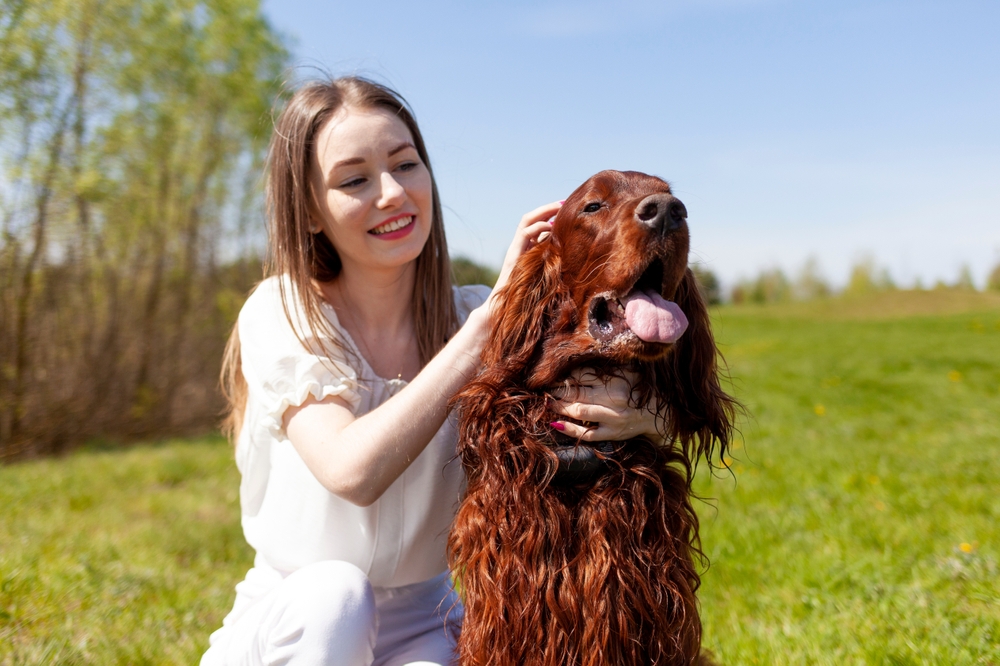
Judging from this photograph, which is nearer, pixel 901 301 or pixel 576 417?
pixel 576 417

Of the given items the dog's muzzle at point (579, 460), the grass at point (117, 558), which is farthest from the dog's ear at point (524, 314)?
the grass at point (117, 558)

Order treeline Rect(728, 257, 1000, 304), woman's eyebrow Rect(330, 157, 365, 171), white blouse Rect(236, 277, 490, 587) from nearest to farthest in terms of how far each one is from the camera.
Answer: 1. white blouse Rect(236, 277, 490, 587)
2. woman's eyebrow Rect(330, 157, 365, 171)
3. treeline Rect(728, 257, 1000, 304)

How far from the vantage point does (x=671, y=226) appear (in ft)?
5.66

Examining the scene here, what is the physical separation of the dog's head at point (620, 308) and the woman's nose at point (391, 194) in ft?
1.62

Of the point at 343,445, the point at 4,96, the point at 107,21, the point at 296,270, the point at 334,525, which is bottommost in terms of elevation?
the point at 334,525

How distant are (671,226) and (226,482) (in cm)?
504

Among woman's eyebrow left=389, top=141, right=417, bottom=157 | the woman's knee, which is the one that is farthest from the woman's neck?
the woman's knee

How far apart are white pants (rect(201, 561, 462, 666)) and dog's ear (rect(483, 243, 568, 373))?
2.25 ft

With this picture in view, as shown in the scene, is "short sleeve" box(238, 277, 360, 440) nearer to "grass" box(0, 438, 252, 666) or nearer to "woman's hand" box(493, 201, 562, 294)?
"woman's hand" box(493, 201, 562, 294)

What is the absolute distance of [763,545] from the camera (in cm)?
373

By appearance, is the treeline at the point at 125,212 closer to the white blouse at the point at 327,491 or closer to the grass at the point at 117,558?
the grass at the point at 117,558

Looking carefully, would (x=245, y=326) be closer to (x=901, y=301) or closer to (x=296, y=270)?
(x=296, y=270)

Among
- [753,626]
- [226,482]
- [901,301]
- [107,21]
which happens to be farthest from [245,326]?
[901,301]

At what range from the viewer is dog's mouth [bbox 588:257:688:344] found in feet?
5.58
